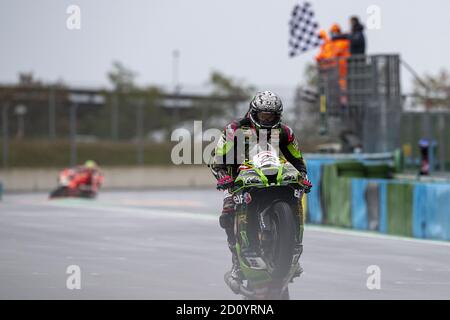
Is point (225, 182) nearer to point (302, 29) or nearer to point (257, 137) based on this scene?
point (257, 137)

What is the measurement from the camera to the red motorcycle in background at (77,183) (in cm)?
2884

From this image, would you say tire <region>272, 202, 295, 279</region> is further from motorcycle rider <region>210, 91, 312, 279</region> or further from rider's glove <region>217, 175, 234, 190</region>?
rider's glove <region>217, 175, 234, 190</region>

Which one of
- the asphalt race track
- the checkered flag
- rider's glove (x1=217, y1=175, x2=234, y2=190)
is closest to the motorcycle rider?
rider's glove (x1=217, y1=175, x2=234, y2=190)

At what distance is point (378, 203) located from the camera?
17.5 meters

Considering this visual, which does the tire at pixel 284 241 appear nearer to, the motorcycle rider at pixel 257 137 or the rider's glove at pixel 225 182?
the motorcycle rider at pixel 257 137

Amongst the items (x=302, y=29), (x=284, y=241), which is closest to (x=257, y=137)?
(x=284, y=241)

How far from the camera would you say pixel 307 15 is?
24.7 m

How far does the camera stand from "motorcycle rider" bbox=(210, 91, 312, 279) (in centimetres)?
925

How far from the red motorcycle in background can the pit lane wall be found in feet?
34.0

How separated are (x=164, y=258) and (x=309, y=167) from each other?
289 inches

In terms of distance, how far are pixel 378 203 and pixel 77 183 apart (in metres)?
13.1

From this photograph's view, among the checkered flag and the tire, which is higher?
the checkered flag

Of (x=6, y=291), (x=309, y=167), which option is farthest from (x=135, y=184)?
(x=6, y=291)
